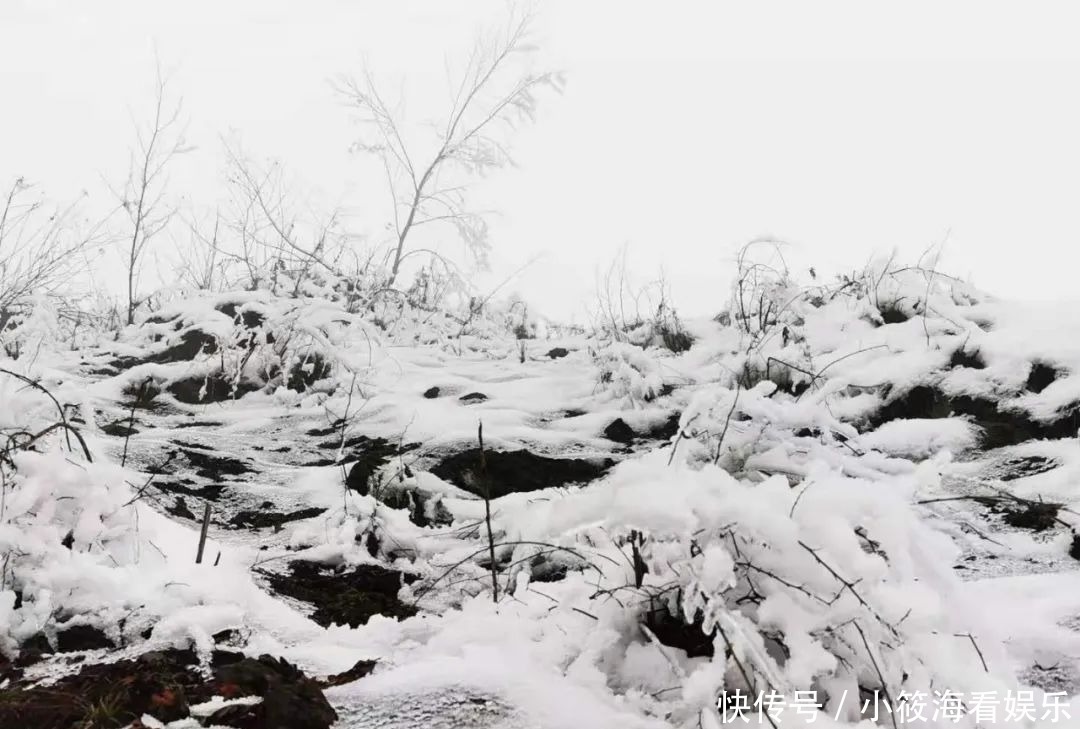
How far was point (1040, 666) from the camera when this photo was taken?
48.6 inches

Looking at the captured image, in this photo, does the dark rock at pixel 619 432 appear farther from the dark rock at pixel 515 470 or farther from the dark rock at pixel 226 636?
the dark rock at pixel 226 636

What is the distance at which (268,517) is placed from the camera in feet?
7.97

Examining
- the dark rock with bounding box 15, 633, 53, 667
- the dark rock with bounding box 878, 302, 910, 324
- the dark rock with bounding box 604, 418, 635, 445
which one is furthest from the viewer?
the dark rock with bounding box 878, 302, 910, 324

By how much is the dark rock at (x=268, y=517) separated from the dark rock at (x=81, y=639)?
943 millimetres

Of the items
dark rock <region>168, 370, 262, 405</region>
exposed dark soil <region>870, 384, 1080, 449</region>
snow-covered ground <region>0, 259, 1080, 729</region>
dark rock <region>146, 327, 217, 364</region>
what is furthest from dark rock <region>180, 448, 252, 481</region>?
exposed dark soil <region>870, 384, 1080, 449</region>

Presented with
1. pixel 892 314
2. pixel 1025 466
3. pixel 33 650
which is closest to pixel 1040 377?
pixel 1025 466

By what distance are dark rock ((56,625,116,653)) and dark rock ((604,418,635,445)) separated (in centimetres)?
212

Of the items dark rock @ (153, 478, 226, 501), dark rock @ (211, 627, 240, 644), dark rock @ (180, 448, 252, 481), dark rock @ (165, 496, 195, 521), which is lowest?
dark rock @ (180, 448, 252, 481)

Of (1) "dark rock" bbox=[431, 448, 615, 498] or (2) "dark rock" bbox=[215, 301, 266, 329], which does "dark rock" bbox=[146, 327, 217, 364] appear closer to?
(2) "dark rock" bbox=[215, 301, 266, 329]

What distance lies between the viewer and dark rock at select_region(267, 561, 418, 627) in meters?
1.65

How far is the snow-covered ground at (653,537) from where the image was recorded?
1.03 m

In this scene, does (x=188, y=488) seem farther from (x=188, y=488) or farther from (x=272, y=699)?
(x=272, y=699)

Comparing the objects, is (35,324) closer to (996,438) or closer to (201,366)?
(201,366)

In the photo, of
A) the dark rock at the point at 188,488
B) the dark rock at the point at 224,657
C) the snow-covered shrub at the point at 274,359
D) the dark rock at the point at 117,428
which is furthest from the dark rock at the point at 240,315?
the dark rock at the point at 224,657
